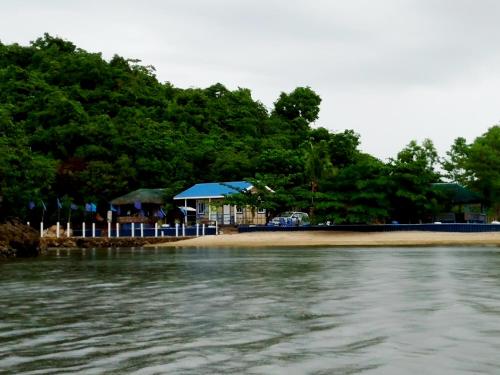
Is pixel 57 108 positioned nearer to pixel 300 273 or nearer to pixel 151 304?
pixel 300 273

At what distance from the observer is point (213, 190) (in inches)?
2781

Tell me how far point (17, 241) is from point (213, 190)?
2858 cm

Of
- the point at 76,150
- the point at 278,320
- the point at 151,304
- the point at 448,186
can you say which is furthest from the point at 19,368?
the point at 76,150

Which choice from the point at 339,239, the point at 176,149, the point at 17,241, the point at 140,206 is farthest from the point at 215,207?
the point at 17,241

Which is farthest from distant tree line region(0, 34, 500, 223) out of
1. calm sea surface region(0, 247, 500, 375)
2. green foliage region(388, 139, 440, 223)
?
calm sea surface region(0, 247, 500, 375)

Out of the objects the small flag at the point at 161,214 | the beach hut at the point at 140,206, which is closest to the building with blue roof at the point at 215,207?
the small flag at the point at 161,214

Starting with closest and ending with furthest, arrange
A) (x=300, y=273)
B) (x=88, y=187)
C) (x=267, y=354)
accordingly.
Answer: (x=267, y=354) → (x=300, y=273) → (x=88, y=187)

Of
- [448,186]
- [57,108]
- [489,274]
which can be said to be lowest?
[489,274]

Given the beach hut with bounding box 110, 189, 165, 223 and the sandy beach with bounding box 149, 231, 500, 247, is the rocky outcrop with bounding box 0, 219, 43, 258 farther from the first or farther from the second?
the beach hut with bounding box 110, 189, 165, 223

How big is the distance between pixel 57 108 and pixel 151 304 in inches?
2639

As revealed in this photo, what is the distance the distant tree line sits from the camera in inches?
2304

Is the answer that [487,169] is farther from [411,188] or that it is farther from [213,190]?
[213,190]

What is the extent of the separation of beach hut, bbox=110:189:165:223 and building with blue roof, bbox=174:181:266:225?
221 centimetres

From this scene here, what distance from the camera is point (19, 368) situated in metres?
8.70
